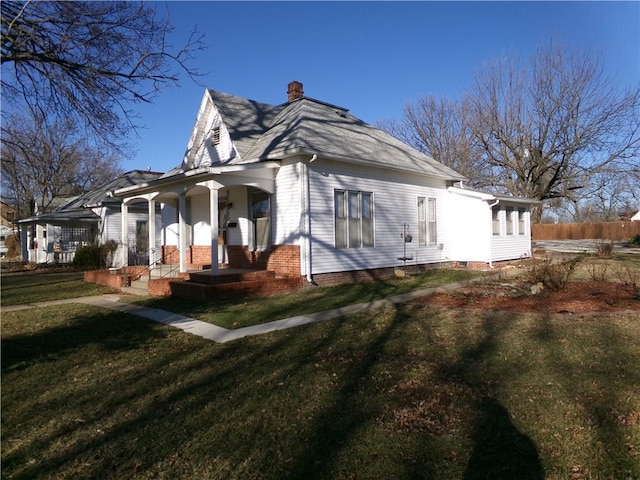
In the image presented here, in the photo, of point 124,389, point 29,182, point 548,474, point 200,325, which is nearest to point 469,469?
point 548,474

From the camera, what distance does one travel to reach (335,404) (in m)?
4.61

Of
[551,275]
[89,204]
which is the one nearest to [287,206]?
[551,275]

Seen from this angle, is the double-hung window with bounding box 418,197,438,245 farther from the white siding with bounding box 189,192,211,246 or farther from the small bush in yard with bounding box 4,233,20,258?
the small bush in yard with bounding box 4,233,20,258

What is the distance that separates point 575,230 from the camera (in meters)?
50.7

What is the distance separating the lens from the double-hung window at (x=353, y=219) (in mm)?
13812

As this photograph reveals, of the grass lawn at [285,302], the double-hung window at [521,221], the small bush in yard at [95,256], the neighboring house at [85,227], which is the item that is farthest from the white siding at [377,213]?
the neighboring house at [85,227]

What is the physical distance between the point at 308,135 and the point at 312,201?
92.2 inches

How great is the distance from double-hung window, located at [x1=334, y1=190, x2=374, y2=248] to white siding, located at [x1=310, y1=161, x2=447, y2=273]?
175 millimetres

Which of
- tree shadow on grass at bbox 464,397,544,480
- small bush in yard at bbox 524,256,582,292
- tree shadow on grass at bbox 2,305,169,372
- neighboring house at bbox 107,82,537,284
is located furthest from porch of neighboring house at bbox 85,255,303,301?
tree shadow on grass at bbox 464,397,544,480

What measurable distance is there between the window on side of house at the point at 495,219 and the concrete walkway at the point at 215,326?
652cm

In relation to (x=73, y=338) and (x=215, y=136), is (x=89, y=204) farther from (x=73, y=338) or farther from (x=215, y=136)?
(x=73, y=338)

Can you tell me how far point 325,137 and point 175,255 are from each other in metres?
7.79

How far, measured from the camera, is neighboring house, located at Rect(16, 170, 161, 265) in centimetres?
2534

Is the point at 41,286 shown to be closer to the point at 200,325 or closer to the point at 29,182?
the point at 200,325
